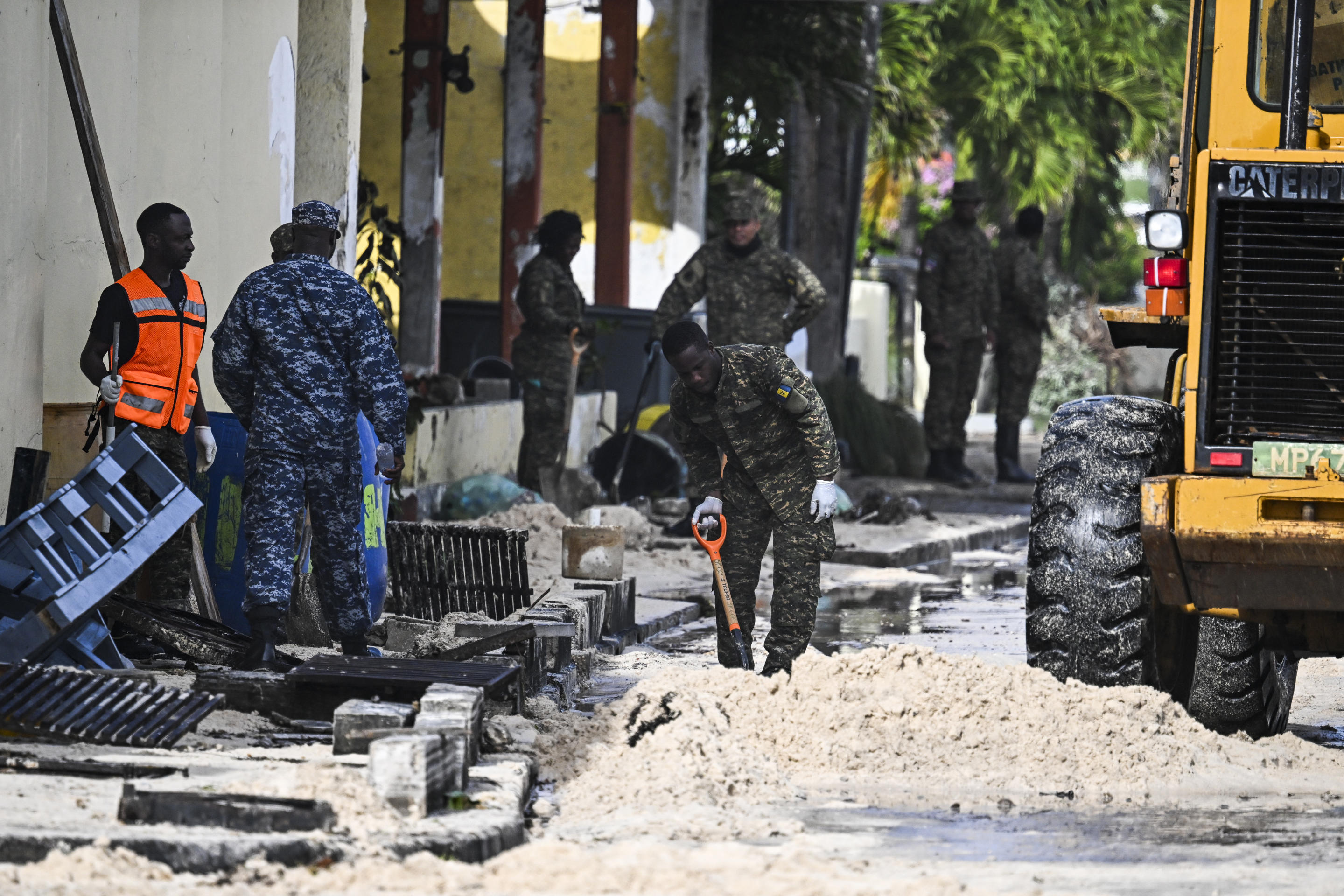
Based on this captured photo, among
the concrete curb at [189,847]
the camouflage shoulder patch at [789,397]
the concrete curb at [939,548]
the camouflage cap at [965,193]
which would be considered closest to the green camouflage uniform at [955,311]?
the camouflage cap at [965,193]

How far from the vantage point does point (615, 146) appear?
17.3 meters

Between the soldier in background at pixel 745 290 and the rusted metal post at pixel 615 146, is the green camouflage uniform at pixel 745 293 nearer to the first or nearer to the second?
the soldier in background at pixel 745 290

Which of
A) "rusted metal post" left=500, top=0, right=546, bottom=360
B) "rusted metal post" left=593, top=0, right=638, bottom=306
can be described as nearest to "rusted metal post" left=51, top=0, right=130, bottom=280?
"rusted metal post" left=500, top=0, right=546, bottom=360

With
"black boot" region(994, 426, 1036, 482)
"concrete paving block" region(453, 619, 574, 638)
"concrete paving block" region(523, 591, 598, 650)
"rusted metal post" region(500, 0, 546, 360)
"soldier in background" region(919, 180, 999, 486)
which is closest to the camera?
"concrete paving block" region(453, 619, 574, 638)

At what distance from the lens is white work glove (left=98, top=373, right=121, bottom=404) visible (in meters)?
7.31

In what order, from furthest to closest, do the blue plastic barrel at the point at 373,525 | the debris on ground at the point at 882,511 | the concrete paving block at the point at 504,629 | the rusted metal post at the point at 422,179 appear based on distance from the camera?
the rusted metal post at the point at 422,179 → the debris on ground at the point at 882,511 → the blue plastic barrel at the point at 373,525 → the concrete paving block at the point at 504,629

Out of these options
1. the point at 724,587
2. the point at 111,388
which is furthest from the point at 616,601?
the point at 111,388

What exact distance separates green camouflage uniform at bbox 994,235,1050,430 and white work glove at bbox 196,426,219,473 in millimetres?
10308

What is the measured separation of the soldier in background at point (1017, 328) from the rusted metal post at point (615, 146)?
332 cm

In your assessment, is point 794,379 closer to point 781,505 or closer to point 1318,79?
point 781,505

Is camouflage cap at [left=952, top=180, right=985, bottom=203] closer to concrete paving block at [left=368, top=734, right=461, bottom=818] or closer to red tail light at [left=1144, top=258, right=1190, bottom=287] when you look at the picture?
red tail light at [left=1144, top=258, right=1190, bottom=287]

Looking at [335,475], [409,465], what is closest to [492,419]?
[409,465]

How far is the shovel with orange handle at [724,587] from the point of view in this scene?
7266 millimetres

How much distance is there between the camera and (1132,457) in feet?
19.4
